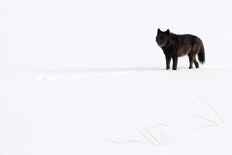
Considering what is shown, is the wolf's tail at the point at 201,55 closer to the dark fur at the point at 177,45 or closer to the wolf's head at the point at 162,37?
the dark fur at the point at 177,45

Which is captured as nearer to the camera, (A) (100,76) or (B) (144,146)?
(B) (144,146)

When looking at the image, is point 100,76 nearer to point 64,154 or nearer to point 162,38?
point 162,38

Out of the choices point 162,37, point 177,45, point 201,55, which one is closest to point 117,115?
point 162,37

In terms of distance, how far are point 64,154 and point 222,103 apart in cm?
302

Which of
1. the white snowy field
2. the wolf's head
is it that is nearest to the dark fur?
the wolf's head

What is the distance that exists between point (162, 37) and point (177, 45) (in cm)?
54

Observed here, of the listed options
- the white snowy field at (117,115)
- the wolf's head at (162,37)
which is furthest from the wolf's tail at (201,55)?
the white snowy field at (117,115)

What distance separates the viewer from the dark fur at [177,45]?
11391 mm

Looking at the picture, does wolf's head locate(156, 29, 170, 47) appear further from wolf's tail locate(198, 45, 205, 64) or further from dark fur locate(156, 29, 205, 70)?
wolf's tail locate(198, 45, 205, 64)

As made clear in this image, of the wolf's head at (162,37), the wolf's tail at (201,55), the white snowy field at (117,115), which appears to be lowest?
the wolf's tail at (201,55)

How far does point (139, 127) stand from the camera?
498 centimetres

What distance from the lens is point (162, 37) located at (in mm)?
11352

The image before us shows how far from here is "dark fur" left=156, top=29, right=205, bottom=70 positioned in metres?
11.4

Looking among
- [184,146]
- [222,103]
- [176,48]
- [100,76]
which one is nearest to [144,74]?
[100,76]
